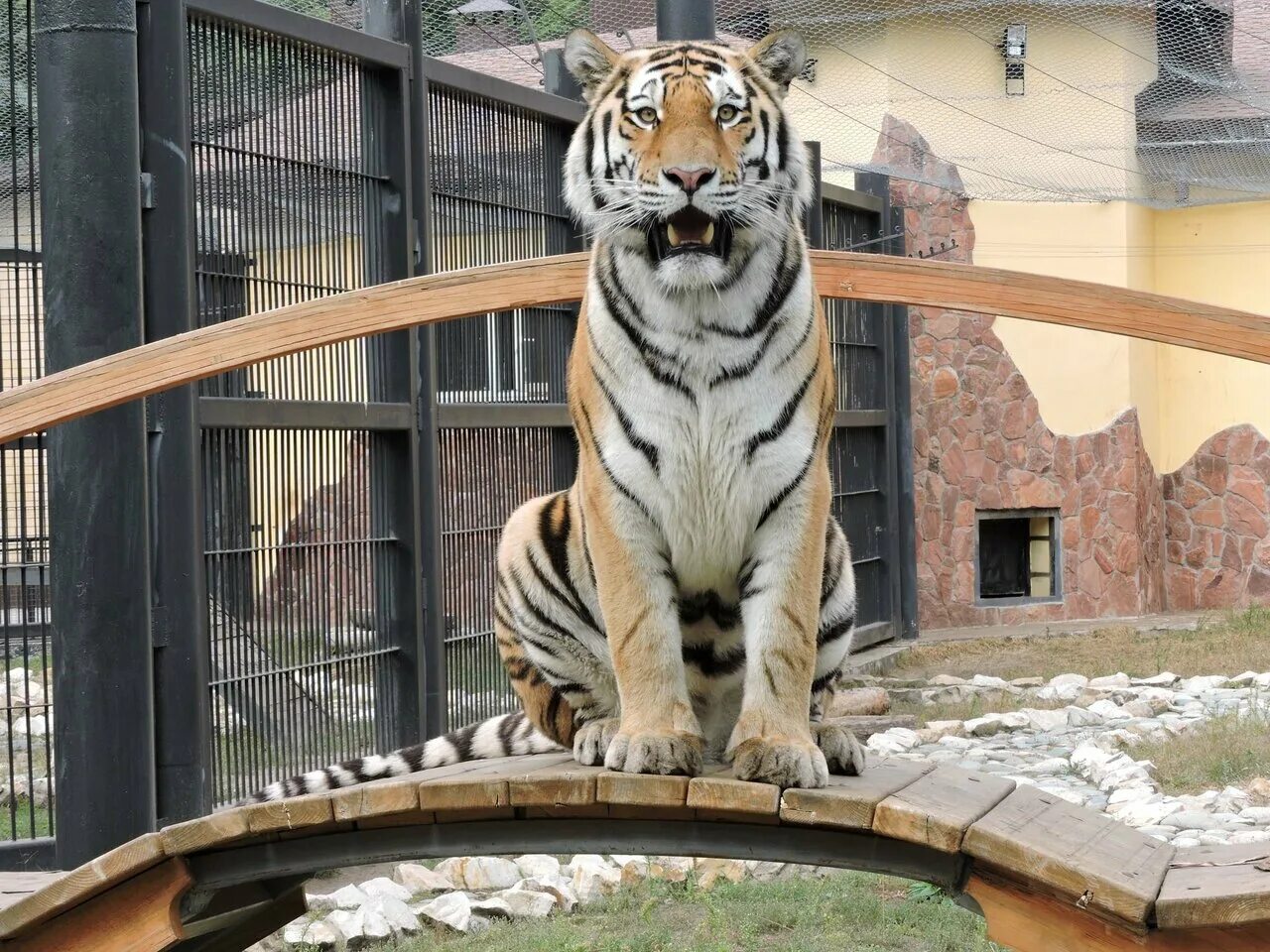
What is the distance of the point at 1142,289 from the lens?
1214 centimetres

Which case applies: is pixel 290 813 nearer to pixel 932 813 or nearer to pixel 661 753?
pixel 661 753

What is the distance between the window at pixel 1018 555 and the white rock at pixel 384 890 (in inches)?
335

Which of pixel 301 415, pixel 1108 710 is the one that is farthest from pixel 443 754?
pixel 1108 710

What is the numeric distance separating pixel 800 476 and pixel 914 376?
32.3 feet

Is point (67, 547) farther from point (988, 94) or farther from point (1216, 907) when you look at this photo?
point (988, 94)

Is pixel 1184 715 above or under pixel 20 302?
under

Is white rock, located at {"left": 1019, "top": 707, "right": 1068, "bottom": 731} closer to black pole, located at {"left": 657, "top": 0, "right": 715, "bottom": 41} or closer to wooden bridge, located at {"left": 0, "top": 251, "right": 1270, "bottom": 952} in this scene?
black pole, located at {"left": 657, "top": 0, "right": 715, "bottom": 41}

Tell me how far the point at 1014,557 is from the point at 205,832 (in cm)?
1085

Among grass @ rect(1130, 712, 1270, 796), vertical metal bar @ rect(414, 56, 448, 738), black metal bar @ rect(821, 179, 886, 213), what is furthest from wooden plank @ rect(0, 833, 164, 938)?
black metal bar @ rect(821, 179, 886, 213)

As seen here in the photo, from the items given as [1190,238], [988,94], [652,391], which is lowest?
[652,391]

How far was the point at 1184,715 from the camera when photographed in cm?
793

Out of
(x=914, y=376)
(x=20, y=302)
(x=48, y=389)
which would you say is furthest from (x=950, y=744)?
(x=914, y=376)

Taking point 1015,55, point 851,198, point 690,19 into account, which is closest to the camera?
point 690,19

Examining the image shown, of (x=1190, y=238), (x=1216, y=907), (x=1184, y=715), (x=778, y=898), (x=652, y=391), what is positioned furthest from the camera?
(x=1190, y=238)
